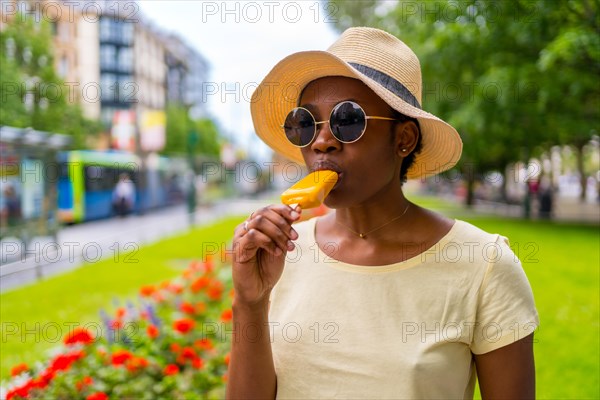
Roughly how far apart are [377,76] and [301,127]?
0.26m

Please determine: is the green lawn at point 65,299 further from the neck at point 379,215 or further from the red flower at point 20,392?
the neck at point 379,215

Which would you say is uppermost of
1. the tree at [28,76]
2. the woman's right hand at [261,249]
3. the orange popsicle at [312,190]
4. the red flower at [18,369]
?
the tree at [28,76]

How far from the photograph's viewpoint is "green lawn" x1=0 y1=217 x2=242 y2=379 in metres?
3.19

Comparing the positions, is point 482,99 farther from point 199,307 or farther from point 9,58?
point 9,58

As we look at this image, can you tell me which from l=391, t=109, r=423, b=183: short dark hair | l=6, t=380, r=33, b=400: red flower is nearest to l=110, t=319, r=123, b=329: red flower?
l=6, t=380, r=33, b=400: red flower

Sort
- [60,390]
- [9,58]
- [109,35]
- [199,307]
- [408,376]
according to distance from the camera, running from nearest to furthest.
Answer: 1. [408,376]
2. [60,390]
3. [9,58]
4. [199,307]
5. [109,35]

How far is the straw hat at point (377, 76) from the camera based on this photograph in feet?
4.90

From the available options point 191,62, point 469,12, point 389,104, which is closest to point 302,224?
point 389,104

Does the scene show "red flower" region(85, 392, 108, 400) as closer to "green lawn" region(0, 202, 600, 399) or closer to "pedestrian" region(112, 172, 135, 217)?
"green lawn" region(0, 202, 600, 399)

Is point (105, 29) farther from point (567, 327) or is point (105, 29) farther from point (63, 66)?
point (567, 327)

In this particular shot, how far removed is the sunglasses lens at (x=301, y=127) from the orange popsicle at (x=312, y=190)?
0.14 m

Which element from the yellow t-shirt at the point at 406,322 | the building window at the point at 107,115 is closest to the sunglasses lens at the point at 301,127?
the yellow t-shirt at the point at 406,322

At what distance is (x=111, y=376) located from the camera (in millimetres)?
3141

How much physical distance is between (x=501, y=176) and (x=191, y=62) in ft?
58.8
